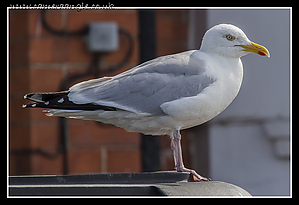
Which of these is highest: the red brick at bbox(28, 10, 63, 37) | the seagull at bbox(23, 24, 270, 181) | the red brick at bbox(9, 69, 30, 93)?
the red brick at bbox(28, 10, 63, 37)

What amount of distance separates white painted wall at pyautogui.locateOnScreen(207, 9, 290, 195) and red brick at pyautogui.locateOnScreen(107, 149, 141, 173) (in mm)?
528

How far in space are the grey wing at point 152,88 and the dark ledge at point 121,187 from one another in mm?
279

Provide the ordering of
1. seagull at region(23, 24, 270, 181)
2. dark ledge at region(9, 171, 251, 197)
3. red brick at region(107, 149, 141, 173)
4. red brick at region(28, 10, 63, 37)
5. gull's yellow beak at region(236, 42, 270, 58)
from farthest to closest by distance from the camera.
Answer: red brick at region(107, 149, 141, 173) < red brick at region(28, 10, 63, 37) < gull's yellow beak at region(236, 42, 270, 58) < seagull at region(23, 24, 270, 181) < dark ledge at region(9, 171, 251, 197)

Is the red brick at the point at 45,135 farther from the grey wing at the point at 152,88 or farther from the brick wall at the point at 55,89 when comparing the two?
the grey wing at the point at 152,88

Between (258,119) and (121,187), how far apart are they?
1.88 meters

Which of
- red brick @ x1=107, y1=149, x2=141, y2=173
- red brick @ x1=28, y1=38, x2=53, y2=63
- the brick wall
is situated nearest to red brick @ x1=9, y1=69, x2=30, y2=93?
the brick wall

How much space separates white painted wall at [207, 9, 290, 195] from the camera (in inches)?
111

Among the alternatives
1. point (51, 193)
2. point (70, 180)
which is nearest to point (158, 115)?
point (70, 180)

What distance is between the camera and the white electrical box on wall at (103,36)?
2.78 m

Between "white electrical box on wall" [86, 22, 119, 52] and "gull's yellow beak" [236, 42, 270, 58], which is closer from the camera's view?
"gull's yellow beak" [236, 42, 270, 58]

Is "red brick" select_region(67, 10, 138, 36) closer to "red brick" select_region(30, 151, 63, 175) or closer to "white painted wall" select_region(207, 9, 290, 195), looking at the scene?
"white painted wall" select_region(207, 9, 290, 195)

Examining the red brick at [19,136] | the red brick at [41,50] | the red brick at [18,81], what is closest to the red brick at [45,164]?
the red brick at [19,136]

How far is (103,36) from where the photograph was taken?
2791 mm

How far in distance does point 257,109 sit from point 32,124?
153 cm
